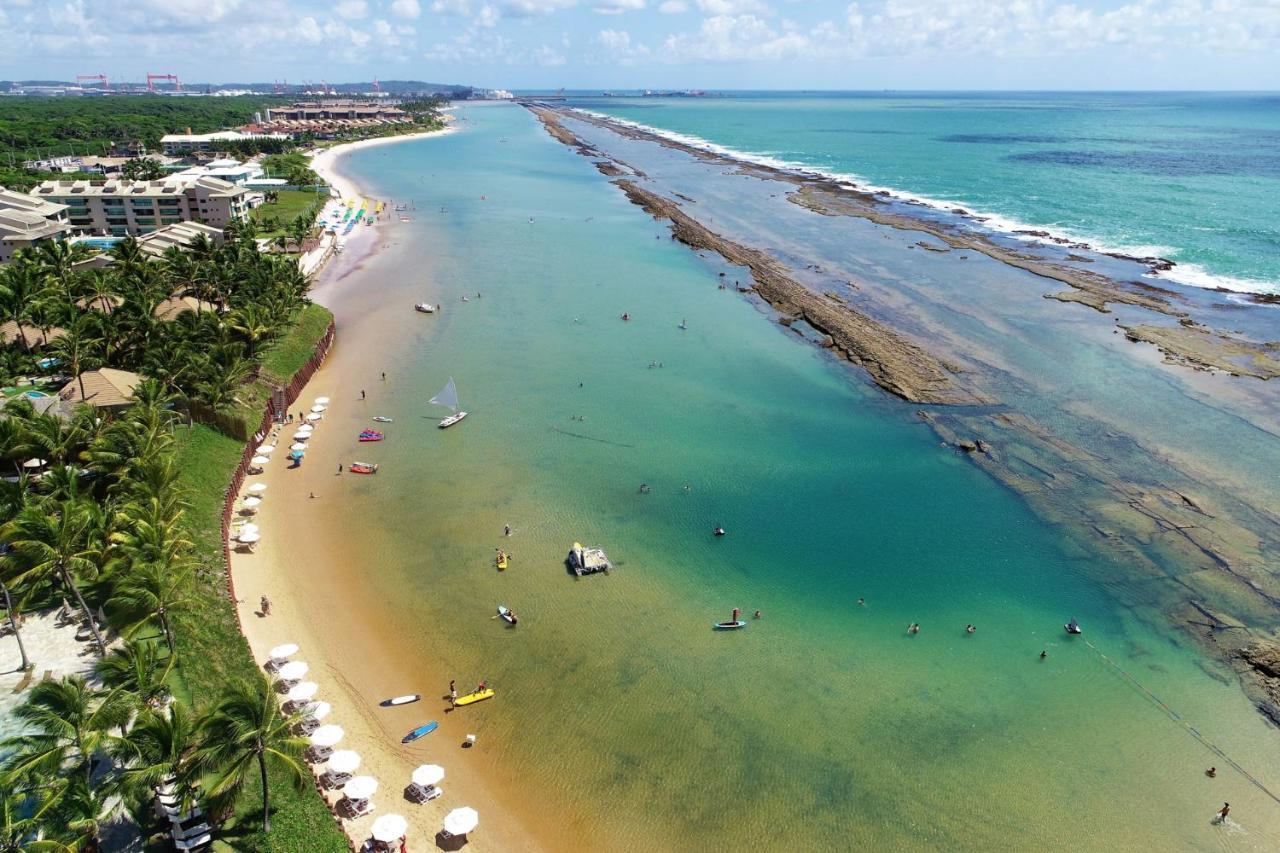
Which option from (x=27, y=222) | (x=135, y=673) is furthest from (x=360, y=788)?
(x=27, y=222)

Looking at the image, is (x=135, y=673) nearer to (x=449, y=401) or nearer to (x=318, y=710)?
(x=318, y=710)

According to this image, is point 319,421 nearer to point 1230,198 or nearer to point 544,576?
point 544,576

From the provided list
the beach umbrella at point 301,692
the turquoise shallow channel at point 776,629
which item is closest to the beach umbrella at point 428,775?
the turquoise shallow channel at point 776,629

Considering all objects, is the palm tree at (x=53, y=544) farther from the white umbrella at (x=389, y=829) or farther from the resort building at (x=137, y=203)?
the resort building at (x=137, y=203)

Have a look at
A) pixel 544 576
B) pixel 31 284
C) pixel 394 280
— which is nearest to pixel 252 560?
pixel 544 576

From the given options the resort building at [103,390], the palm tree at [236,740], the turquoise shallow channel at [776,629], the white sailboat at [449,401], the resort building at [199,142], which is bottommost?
the turquoise shallow channel at [776,629]

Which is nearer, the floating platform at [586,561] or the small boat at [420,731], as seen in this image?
the small boat at [420,731]

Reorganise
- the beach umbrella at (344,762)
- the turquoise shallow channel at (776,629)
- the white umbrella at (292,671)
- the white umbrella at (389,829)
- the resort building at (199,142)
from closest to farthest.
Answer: the white umbrella at (389,829)
the beach umbrella at (344,762)
the turquoise shallow channel at (776,629)
the white umbrella at (292,671)
the resort building at (199,142)

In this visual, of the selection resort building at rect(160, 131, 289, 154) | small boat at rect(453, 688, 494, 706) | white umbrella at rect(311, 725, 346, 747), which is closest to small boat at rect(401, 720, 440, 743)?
small boat at rect(453, 688, 494, 706)
